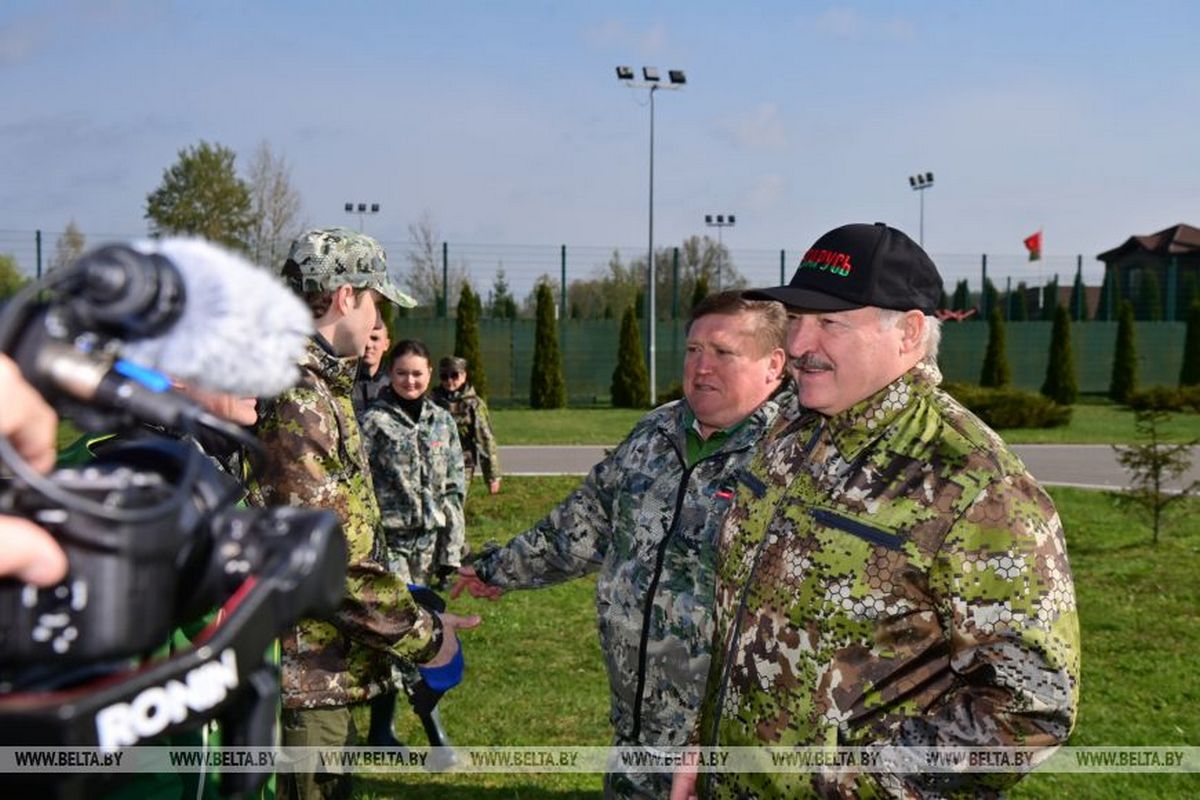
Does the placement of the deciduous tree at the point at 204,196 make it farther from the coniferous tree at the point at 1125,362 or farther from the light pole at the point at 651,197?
the coniferous tree at the point at 1125,362

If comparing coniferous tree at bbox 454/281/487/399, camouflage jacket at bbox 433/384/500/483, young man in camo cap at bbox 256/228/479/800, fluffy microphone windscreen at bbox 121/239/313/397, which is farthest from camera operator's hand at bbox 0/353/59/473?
coniferous tree at bbox 454/281/487/399

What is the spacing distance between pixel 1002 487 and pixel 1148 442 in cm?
1048

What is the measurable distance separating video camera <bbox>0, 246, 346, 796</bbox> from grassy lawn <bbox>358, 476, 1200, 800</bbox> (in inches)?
176

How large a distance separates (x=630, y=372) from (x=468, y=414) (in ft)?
74.1

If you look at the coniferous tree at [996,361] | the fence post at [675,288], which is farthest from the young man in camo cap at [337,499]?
the coniferous tree at [996,361]

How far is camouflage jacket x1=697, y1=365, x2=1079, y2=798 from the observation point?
98.0 inches

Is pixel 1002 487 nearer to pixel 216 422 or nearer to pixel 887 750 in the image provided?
pixel 887 750

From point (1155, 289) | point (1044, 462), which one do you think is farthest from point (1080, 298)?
point (1044, 462)

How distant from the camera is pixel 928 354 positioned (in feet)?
9.84

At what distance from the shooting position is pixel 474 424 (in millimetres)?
11547

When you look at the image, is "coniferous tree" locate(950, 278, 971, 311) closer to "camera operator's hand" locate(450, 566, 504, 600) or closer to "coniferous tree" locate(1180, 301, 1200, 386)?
"coniferous tree" locate(1180, 301, 1200, 386)

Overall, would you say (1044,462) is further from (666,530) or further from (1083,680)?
(666,530)

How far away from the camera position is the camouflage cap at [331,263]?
3.40 metres

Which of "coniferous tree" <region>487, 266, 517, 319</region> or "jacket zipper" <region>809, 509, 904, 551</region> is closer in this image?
"jacket zipper" <region>809, 509, 904, 551</region>
